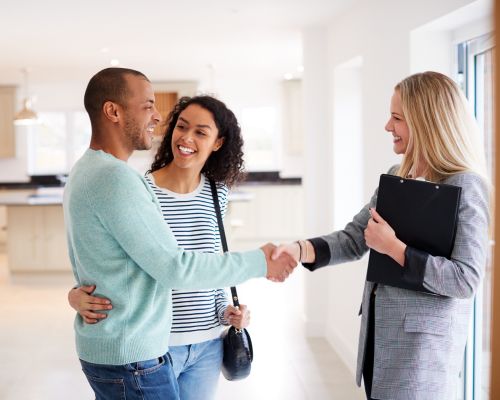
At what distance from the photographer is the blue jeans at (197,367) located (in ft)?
6.56

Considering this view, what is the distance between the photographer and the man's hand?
1786 mm

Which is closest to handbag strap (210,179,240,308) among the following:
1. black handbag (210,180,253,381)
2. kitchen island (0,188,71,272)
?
black handbag (210,180,253,381)

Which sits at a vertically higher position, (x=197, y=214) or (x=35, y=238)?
(x=197, y=214)

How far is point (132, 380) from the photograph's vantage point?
1.59m

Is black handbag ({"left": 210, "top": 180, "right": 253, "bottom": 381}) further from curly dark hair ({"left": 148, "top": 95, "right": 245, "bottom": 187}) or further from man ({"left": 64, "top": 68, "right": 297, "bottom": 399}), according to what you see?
man ({"left": 64, "top": 68, "right": 297, "bottom": 399})

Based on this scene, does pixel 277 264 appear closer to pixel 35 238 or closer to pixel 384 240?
pixel 384 240

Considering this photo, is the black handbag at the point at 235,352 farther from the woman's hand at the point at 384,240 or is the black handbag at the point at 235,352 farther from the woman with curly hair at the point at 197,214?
the woman's hand at the point at 384,240

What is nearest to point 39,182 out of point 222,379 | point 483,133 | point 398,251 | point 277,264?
point 222,379

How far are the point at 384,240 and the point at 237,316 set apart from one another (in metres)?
0.58

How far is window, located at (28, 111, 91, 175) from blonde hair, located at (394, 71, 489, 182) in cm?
946

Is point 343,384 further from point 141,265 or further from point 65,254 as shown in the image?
point 65,254

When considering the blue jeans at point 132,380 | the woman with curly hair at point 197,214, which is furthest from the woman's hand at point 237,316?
the blue jeans at point 132,380

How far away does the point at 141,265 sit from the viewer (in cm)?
154

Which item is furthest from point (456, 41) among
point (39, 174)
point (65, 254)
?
point (39, 174)
